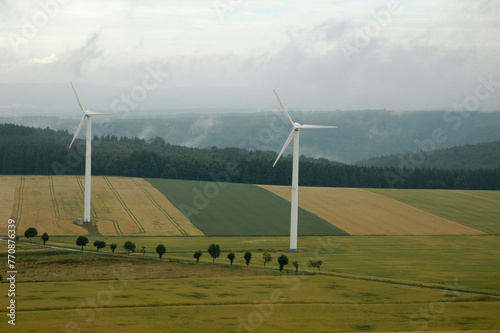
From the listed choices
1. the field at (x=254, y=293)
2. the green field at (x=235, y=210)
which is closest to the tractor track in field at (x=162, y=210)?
the green field at (x=235, y=210)

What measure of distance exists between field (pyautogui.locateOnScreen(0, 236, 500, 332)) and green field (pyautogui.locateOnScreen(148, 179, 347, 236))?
62.5 feet

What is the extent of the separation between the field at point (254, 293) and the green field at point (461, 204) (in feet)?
114

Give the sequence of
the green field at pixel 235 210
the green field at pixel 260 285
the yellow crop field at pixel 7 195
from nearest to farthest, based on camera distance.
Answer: the green field at pixel 260 285, the yellow crop field at pixel 7 195, the green field at pixel 235 210

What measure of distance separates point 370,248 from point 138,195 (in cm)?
5684

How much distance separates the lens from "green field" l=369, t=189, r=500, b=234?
117188 mm

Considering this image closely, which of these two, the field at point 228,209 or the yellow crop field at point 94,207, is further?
the field at point 228,209

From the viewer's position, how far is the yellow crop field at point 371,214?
107 m

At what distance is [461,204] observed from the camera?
13425cm

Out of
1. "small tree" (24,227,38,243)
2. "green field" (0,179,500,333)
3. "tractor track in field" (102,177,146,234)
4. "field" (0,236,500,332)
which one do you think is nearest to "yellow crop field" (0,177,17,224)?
"green field" (0,179,500,333)

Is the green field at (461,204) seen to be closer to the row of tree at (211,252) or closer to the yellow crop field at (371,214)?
the yellow crop field at (371,214)

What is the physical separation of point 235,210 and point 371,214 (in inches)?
1079

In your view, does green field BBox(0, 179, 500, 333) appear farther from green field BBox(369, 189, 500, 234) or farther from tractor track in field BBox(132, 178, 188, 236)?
green field BBox(369, 189, 500, 234)

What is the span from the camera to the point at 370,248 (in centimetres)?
8775

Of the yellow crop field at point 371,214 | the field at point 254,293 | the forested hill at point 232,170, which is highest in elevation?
the forested hill at point 232,170
